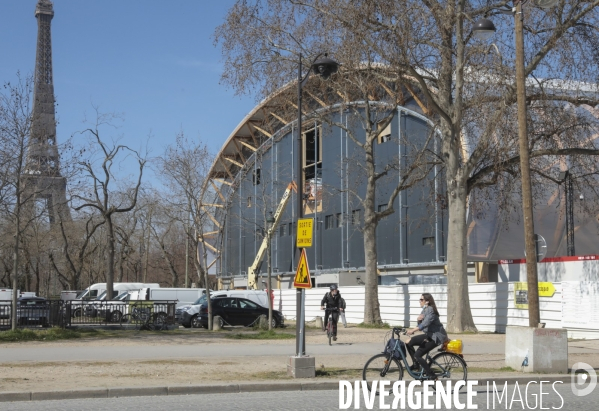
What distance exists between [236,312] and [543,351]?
21.2 m

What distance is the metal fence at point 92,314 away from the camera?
95.6ft

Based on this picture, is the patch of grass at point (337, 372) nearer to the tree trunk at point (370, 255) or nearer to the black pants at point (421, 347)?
the black pants at point (421, 347)

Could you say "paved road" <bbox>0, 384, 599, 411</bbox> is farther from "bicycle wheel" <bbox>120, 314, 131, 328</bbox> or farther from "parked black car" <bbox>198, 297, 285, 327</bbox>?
"parked black car" <bbox>198, 297, 285, 327</bbox>

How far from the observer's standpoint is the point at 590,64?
957 inches

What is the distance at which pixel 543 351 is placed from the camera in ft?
51.6

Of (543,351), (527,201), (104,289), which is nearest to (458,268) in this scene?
(527,201)

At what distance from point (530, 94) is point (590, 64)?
6.72ft

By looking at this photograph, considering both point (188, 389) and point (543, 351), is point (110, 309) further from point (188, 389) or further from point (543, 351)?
point (543, 351)

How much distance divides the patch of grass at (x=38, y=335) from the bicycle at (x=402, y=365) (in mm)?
15556

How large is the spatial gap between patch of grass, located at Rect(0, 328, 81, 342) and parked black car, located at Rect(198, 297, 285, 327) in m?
8.62

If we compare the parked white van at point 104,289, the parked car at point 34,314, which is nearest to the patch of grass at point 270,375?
the parked car at point 34,314

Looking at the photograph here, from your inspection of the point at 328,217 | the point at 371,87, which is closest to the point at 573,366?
the point at 371,87

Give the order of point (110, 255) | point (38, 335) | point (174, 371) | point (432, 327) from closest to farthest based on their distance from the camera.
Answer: point (432, 327)
point (174, 371)
point (38, 335)
point (110, 255)

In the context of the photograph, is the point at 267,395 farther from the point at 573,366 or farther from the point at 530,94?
the point at 530,94
